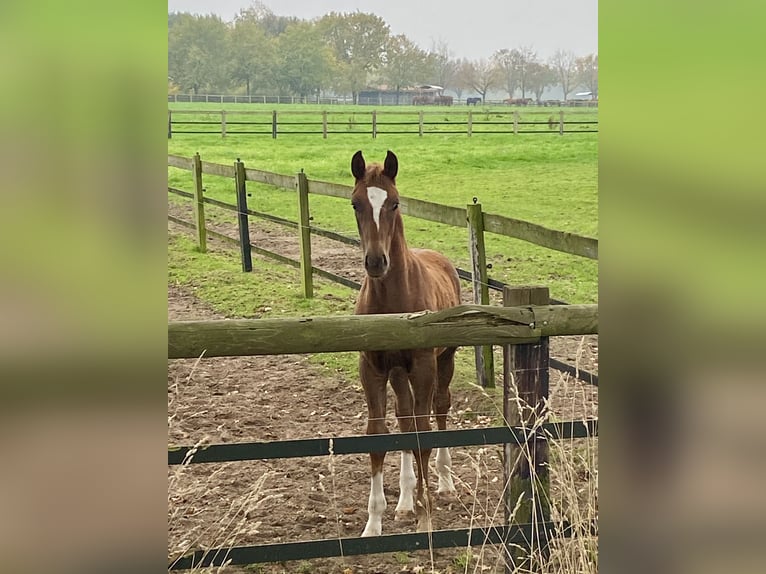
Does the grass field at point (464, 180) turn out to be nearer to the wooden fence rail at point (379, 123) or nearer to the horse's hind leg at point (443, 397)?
the wooden fence rail at point (379, 123)

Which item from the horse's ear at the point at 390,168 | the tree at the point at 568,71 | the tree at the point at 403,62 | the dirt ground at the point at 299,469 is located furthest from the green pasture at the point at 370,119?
the tree at the point at 568,71

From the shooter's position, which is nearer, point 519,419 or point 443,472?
point 519,419

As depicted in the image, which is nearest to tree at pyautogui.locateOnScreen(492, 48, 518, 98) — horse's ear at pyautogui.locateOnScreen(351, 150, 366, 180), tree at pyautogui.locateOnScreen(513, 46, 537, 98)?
tree at pyautogui.locateOnScreen(513, 46, 537, 98)

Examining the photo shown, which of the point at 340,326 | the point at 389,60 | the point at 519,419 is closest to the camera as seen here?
the point at 340,326

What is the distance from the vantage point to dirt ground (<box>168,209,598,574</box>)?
119 inches

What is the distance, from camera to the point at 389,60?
1697 centimetres

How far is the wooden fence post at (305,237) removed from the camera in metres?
7.71

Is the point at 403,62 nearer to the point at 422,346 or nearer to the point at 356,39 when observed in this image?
the point at 356,39

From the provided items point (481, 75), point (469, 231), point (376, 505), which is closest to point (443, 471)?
point (376, 505)

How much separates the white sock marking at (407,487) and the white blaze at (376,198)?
3.82 ft

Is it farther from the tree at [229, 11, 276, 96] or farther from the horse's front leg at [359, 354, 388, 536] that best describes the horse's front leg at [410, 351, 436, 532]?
the tree at [229, 11, 276, 96]
